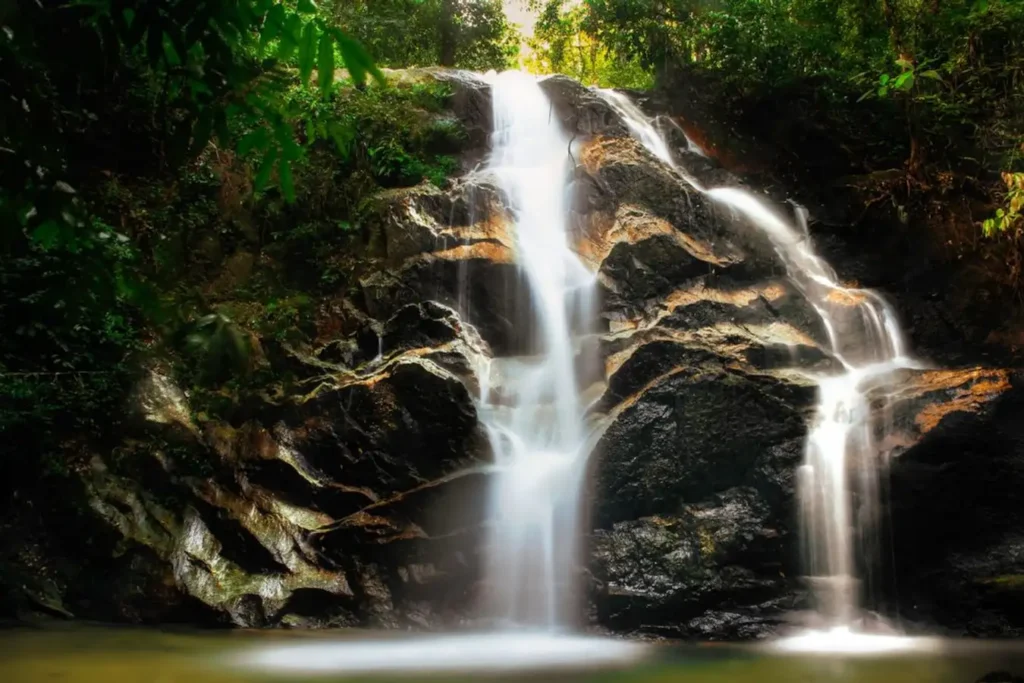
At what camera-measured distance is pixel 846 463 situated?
7984mm

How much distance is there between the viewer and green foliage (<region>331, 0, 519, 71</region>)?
15562 mm

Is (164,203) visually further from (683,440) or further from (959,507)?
(959,507)

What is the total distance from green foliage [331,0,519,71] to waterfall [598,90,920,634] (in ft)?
32.3

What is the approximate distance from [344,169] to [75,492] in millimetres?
5424

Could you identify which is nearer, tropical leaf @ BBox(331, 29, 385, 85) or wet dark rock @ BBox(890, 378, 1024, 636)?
tropical leaf @ BBox(331, 29, 385, 85)

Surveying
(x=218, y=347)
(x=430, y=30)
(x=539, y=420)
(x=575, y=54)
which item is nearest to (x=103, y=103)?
(x=218, y=347)

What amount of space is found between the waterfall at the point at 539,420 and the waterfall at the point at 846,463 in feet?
7.49

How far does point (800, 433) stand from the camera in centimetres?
810

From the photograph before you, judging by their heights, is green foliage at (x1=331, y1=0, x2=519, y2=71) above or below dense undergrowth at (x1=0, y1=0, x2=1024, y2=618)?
above

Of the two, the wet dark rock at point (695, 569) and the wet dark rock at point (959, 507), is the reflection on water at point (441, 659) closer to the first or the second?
the wet dark rock at point (695, 569)

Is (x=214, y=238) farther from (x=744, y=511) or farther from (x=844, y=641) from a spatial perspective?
(x=844, y=641)

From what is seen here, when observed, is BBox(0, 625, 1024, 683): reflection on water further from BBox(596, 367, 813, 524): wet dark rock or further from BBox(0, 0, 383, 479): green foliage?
BBox(0, 0, 383, 479): green foliage

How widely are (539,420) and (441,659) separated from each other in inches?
123

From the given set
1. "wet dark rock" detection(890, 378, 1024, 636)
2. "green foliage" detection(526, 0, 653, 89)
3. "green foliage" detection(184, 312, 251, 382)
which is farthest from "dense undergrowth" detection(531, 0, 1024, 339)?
"green foliage" detection(184, 312, 251, 382)
